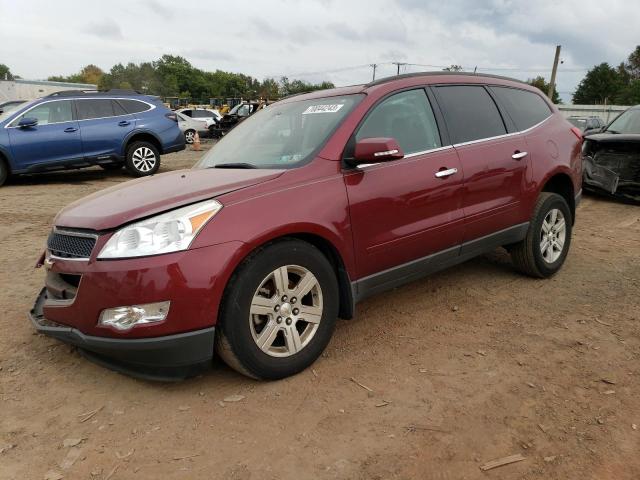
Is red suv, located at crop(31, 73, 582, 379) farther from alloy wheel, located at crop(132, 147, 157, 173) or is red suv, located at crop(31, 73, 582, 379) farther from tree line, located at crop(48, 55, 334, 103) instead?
tree line, located at crop(48, 55, 334, 103)

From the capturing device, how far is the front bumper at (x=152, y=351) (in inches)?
99.9

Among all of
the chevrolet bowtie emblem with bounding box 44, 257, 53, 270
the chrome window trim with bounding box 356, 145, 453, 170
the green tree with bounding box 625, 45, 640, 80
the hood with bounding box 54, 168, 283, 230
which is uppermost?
the green tree with bounding box 625, 45, 640, 80

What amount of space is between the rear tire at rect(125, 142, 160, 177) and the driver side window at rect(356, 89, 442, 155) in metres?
8.24

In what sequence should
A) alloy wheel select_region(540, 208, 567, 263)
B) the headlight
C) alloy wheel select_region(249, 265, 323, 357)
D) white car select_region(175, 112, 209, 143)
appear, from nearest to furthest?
the headlight → alloy wheel select_region(249, 265, 323, 357) → alloy wheel select_region(540, 208, 567, 263) → white car select_region(175, 112, 209, 143)

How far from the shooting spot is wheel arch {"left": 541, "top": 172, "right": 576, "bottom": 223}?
15.1 ft

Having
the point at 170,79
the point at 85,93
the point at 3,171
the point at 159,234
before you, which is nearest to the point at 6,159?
the point at 3,171

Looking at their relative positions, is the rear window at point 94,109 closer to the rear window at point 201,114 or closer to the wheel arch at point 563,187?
the wheel arch at point 563,187

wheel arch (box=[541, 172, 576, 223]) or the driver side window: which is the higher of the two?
the driver side window

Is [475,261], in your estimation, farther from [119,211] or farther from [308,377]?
[119,211]

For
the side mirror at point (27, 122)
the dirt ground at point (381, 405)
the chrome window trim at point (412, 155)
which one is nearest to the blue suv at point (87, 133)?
the side mirror at point (27, 122)

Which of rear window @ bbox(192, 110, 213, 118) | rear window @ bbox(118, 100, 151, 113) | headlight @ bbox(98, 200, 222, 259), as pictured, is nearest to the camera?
A: headlight @ bbox(98, 200, 222, 259)

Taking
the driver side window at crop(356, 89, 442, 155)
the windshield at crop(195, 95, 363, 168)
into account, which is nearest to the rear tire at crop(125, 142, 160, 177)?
the windshield at crop(195, 95, 363, 168)

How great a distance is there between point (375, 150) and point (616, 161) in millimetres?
7012

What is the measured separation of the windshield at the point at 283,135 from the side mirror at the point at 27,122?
7.12 m
